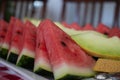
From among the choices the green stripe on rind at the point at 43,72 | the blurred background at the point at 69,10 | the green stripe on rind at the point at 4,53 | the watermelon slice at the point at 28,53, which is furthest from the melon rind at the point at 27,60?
the blurred background at the point at 69,10

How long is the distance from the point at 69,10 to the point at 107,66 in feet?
10.7

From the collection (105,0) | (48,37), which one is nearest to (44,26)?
(48,37)

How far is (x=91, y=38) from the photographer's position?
0.92 metres

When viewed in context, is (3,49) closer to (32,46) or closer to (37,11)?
(32,46)

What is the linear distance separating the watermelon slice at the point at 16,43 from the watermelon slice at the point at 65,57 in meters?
0.21

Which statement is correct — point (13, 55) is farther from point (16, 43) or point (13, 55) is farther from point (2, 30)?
point (2, 30)

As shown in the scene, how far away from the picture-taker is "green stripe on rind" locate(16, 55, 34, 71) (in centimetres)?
89

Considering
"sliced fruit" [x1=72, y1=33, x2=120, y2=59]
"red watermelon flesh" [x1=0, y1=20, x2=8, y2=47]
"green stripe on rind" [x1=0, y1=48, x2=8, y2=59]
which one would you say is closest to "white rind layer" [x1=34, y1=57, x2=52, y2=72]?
"sliced fruit" [x1=72, y1=33, x2=120, y2=59]

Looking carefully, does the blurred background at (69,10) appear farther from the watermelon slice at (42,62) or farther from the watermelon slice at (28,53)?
the watermelon slice at (42,62)

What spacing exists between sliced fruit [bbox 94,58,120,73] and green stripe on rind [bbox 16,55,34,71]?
0.26 metres

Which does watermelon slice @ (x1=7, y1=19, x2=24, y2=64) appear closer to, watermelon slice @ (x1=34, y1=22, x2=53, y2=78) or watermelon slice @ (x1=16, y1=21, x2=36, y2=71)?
watermelon slice @ (x1=16, y1=21, x2=36, y2=71)

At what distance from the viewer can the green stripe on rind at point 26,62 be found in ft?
2.93

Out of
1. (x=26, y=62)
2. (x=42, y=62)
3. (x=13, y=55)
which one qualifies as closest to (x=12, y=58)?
(x=13, y=55)

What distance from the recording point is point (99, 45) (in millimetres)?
856
